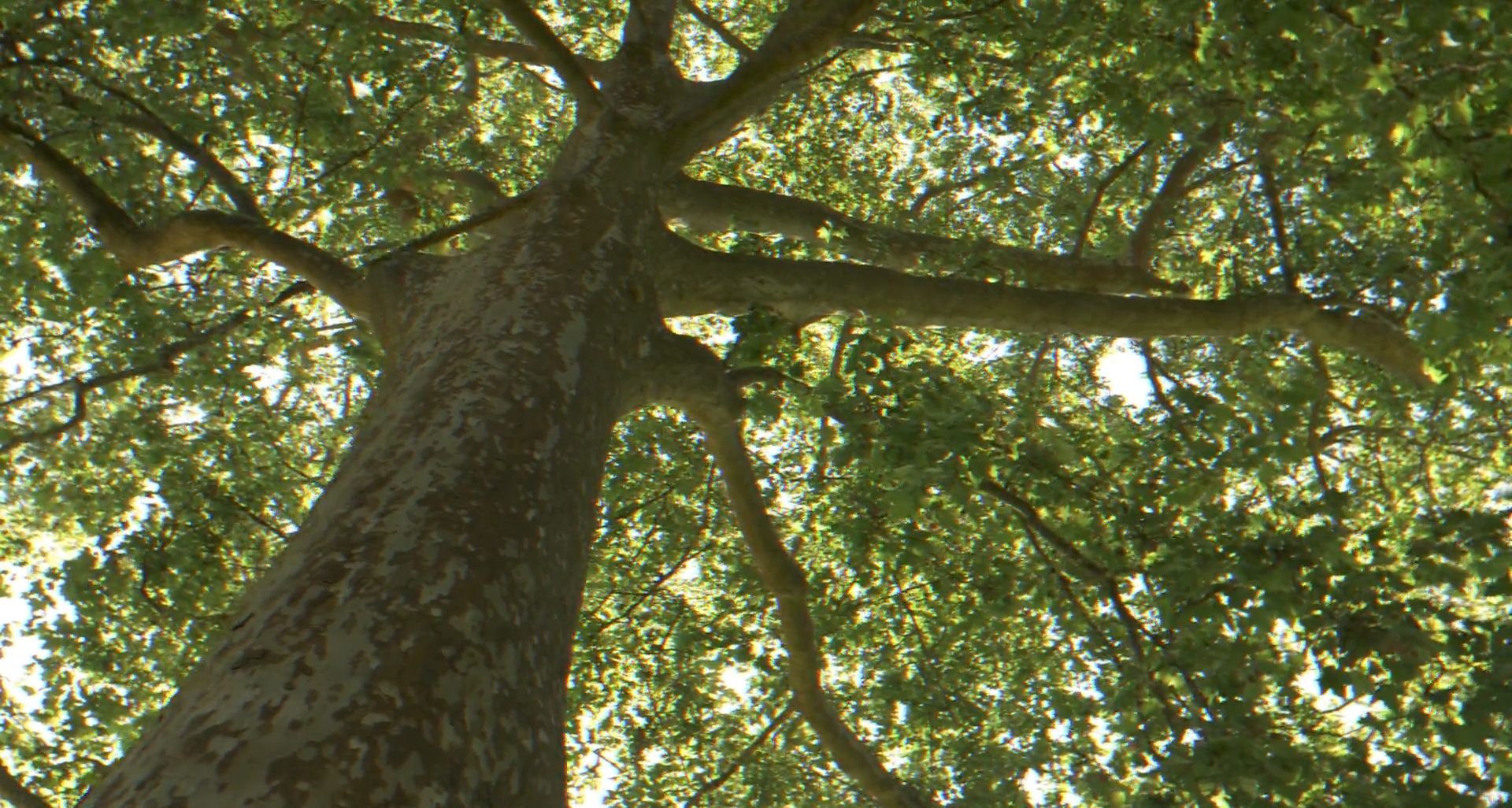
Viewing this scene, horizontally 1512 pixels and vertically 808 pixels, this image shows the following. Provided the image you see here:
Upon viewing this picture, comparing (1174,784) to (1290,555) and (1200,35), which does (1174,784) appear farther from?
(1200,35)

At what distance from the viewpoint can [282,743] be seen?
2074 millimetres

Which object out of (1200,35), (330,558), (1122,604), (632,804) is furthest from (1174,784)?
(632,804)

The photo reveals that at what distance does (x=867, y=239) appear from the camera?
7820mm

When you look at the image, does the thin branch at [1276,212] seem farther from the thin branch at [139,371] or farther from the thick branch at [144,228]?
the thin branch at [139,371]

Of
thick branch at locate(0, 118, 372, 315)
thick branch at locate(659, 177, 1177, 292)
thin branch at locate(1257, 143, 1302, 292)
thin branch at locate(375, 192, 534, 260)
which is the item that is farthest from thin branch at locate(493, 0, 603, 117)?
thin branch at locate(1257, 143, 1302, 292)

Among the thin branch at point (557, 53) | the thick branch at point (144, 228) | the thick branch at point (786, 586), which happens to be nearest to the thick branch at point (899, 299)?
the thick branch at point (786, 586)

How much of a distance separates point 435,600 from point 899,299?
12.7 feet

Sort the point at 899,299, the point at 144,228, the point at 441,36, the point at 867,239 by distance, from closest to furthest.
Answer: the point at 144,228 < the point at 899,299 < the point at 441,36 < the point at 867,239

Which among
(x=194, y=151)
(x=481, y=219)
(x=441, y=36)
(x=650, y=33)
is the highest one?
(x=650, y=33)

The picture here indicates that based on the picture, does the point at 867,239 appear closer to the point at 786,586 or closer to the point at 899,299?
the point at 899,299

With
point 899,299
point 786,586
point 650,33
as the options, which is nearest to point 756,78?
point 650,33

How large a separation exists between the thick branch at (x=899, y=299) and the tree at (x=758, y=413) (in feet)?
0.11

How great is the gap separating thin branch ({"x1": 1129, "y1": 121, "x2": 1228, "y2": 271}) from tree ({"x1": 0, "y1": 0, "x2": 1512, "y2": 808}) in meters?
0.03

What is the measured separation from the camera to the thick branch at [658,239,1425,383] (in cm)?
586
